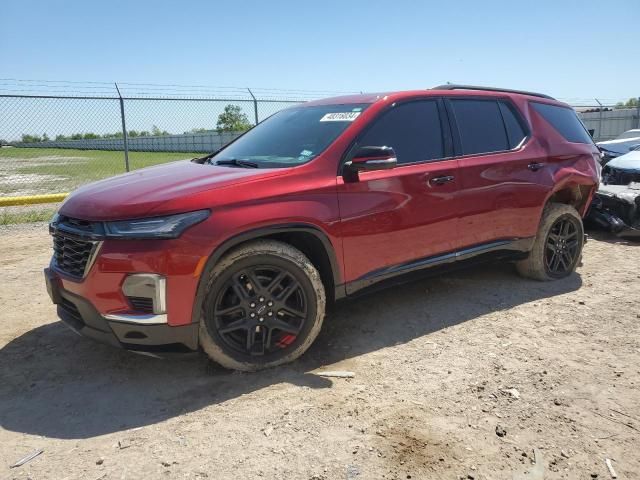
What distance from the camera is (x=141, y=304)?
290 cm

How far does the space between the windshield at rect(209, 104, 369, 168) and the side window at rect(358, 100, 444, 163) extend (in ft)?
0.65

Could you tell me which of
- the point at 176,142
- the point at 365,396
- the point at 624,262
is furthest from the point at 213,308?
the point at 176,142

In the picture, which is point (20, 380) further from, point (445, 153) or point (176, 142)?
point (176, 142)

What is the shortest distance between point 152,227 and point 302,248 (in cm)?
104

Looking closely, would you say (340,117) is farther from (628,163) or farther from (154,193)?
(628,163)

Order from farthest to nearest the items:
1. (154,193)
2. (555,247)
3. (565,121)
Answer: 1. (565,121)
2. (555,247)
3. (154,193)

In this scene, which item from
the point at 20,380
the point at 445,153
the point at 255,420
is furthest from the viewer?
the point at 445,153

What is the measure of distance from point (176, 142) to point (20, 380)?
3558 centimetres

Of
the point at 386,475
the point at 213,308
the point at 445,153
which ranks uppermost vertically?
the point at 445,153

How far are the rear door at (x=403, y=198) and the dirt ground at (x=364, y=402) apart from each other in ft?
2.09

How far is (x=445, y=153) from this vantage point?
404 cm

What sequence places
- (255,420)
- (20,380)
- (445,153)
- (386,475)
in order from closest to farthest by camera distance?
1. (386,475)
2. (255,420)
3. (20,380)
4. (445,153)

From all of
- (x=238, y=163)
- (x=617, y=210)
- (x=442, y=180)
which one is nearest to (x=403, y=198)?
(x=442, y=180)

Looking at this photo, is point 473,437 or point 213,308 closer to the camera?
point 473,437
